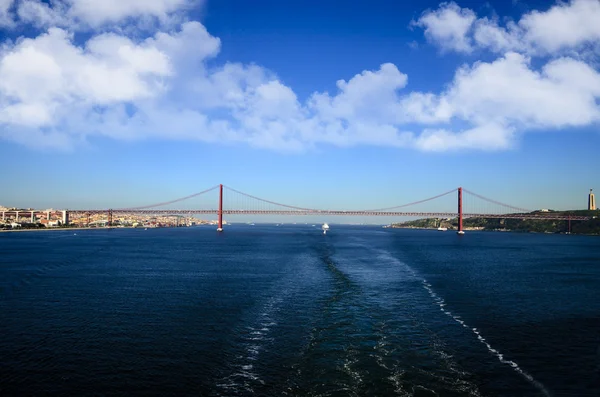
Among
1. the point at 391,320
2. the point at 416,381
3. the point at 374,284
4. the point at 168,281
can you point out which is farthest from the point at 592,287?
the point at 168,281

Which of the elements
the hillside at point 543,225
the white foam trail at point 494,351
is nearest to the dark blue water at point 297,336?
the white foam trail at point 494,351

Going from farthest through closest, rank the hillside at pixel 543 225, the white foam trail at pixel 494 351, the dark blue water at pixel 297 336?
the hillside at pixel 543 225
the dark blue water at pixel 297 336
the white foam trail at pixel 494 351

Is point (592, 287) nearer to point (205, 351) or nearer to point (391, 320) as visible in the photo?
point (391, 320)

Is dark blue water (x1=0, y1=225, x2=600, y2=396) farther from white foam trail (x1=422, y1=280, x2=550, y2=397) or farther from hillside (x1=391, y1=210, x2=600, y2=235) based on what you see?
hillside (x1=391, y1=210, x2=600, y2=235)

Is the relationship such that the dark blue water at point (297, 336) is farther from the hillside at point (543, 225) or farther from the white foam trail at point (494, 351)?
the hillside at point (543, 225)

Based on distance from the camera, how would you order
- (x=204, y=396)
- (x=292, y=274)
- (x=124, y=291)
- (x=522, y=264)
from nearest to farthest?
(x=204, y=396)
(x=124, y=291)
(x=292, y=274)
(x=522, y=264)

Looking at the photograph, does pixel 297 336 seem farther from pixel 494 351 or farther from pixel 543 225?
pixel 543 225

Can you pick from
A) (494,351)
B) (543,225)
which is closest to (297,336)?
(494,351)

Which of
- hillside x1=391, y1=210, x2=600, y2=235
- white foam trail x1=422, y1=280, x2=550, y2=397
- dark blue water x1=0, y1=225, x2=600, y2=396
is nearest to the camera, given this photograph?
white foam trail x1=422, y1=280, x2=550, y2=397

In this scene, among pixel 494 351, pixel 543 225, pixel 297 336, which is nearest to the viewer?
pixel 494 351

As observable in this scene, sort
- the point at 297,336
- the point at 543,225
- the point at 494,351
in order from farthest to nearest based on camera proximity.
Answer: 1. the point at 543,225
2. the point at 297,336
3. the point at 494,351

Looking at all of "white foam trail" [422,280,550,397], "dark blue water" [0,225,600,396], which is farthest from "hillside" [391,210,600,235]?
"white foam trail" [422,280,550,397]
